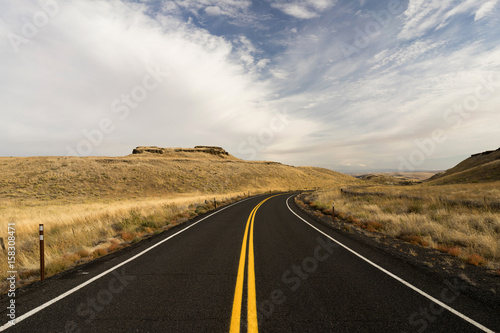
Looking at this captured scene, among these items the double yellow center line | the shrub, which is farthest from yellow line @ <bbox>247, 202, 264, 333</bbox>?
Answer: the shrub

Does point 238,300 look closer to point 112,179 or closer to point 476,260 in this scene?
point 476,260

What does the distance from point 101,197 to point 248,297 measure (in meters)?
42.7

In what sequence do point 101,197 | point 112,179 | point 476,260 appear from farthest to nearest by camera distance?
point 112,179, point 101,197, point 476,260

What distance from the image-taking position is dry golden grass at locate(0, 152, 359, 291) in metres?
8.48

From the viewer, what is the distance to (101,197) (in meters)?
38.6

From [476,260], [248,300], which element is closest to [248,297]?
[248,300]

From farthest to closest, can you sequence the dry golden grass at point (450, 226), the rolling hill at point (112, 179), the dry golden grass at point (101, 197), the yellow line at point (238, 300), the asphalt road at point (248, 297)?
the rolling hill at point (112, 179), the dry golden grass at point (101, 197), the dry golden grass at point (450, 226), the asphalt road at point (248, 297), the yellow line at point (238, 300)

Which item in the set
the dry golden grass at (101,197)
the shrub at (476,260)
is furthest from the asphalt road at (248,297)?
the dry golden grass at (101,197)

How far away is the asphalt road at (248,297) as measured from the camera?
3.50 m

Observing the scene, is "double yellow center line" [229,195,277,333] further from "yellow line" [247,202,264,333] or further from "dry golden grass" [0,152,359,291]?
"dry golden grass" [0,152,359,291]

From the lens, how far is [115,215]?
565 inches

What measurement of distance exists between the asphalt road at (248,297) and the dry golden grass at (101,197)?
7.25 ft

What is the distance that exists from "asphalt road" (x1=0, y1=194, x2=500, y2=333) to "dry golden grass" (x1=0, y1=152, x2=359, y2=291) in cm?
221

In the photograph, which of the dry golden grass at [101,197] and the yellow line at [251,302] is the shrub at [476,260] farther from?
the dry golden grass at [101,197]
